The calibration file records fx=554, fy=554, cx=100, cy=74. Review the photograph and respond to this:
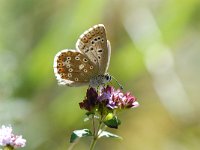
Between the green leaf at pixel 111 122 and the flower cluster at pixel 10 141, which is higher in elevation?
the flower cluster at pixel 10 141

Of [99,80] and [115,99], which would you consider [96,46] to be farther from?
[115,99]

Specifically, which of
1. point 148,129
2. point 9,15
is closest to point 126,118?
point 148,129

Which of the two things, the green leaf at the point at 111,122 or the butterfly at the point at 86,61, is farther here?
the butterfly at the point at 86,61

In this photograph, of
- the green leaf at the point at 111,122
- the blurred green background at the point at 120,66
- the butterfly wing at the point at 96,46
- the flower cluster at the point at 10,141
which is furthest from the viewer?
the blurred green background at the point at 120,66

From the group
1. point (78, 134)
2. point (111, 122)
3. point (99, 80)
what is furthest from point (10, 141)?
point (99, 80)

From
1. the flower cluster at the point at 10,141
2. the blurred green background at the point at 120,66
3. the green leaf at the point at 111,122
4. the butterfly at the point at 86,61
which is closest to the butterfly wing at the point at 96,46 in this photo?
the butterfly at the point at 86,61

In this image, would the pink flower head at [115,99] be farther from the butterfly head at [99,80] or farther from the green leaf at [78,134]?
the green leaf at [78,134]

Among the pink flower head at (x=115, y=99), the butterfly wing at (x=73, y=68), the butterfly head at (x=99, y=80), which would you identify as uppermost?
the butterfly wing at (x=73, y=68)

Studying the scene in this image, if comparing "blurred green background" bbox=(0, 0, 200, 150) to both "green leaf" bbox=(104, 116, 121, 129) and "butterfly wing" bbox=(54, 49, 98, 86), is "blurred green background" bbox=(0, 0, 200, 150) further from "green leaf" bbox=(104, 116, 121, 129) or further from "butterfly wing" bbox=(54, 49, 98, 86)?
"green leaf" bbox=(104, 116, 121, 129)
